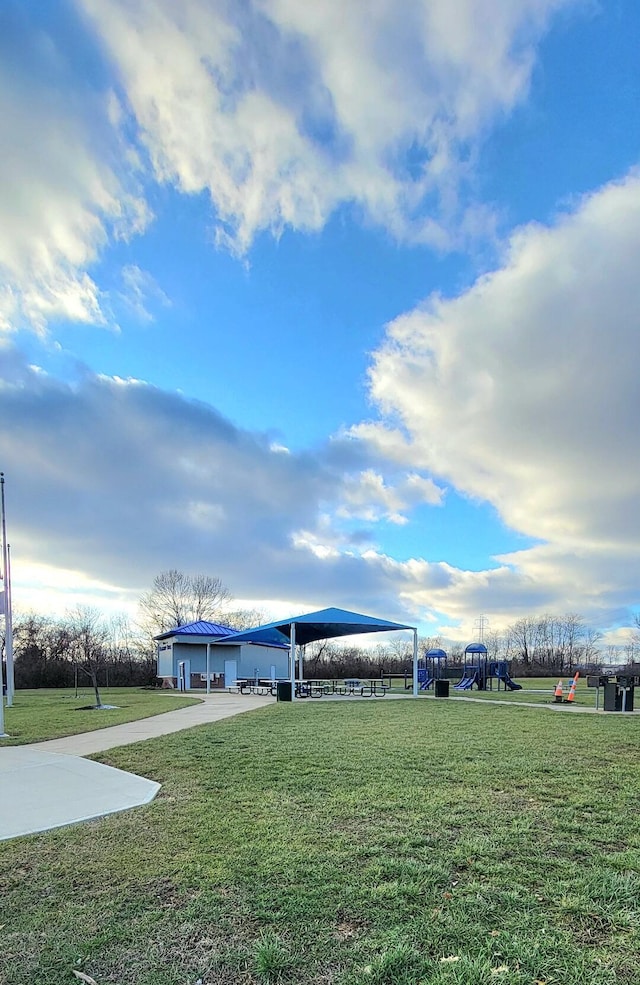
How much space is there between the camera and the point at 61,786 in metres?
6.13

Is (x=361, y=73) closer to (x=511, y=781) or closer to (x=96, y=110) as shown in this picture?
(x=96, y=110)

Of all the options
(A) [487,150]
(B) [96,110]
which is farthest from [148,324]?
(A) [487,150]

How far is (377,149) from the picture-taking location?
9.93m

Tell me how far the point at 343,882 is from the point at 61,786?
4134 millimetres

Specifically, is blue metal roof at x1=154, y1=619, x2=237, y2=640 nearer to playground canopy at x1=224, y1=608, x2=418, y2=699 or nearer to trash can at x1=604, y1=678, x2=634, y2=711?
playground canopy at x1=224, y1=608, x2=418, y2=699

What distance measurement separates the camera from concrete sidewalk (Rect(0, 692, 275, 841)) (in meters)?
4.94

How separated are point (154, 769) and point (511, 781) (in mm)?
4088

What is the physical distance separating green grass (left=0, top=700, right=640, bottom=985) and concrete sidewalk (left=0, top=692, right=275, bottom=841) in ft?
1.06

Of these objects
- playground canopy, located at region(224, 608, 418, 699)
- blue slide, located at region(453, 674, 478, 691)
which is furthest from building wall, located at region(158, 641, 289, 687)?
blue slide, located at region(453, 674, 478, 691)

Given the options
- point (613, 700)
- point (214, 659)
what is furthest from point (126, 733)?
point (214, 659)

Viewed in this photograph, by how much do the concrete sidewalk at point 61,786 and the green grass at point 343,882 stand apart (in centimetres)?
32

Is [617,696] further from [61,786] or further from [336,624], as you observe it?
[61,786]

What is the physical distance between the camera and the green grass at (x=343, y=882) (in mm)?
2531

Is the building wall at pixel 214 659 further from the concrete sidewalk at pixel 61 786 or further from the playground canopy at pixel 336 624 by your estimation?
the concrete sidewalk at pixel 61 786
